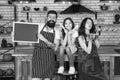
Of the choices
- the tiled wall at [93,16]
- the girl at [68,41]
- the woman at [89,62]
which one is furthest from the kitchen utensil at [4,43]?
the woman at [89,62]

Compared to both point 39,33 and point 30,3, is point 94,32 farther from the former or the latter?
point 30,3

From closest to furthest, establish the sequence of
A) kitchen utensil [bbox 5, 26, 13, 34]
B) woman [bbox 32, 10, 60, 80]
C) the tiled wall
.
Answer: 1. woman [bbox 32, 10, 60, 80]
2. kitchen utensil [bbox 5, 26, 13, 34]
3. the tiled wall

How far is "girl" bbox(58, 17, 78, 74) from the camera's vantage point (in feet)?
11.1

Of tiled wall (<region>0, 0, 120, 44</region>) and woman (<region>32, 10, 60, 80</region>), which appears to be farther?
tiled wall (<region>0, 0, 120, 44</region>)

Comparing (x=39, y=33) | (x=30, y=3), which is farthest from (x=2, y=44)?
(x=39, y=33)

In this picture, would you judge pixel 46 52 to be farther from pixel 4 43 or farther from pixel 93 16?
pixel 93 16

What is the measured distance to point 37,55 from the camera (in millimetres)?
3137

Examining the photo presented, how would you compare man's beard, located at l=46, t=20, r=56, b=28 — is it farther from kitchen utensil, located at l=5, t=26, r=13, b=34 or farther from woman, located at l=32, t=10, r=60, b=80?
kitchen utensil, located at l=5, t=26, r=13, b=34

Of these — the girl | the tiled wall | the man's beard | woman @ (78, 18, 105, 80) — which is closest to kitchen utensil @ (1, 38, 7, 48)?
the tiled wall

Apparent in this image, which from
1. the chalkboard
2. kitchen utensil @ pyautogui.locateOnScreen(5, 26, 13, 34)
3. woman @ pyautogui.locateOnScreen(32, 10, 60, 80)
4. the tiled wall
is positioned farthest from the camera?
the tiled wall

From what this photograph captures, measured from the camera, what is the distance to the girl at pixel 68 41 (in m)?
3.38

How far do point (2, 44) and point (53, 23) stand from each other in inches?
99.0

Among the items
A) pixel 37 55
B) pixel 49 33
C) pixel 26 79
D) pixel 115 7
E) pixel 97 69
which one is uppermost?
pixel 115 7

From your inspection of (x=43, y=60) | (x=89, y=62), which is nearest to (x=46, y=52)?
(x=43, y=60)
